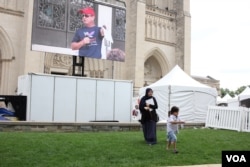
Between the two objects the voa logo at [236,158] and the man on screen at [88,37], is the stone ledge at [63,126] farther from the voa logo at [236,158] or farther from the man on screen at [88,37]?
the voa logo at [236,158]

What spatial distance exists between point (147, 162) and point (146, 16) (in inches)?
893

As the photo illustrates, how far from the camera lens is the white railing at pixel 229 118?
42.7 feet

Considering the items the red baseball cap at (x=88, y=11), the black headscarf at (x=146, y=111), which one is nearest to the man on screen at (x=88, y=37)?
the red baseball cap at (x=88, y=11)

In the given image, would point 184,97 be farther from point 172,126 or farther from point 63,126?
point 172,126

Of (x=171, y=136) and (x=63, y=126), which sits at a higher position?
(x=171, y=136)

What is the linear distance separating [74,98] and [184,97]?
609cm

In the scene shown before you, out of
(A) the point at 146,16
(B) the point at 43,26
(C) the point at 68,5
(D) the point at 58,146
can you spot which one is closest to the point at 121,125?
(D) the point at 58,146

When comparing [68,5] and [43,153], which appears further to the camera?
[68,5]

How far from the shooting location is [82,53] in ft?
56.9

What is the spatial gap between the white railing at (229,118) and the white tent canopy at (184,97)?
2330 mm

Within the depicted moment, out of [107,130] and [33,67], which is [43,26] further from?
[107,130]

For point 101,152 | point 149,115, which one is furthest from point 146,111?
point 101,152

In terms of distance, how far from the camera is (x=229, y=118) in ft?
44.7

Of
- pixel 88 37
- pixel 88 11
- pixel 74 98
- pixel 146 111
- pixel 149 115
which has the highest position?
pixel 88 11
